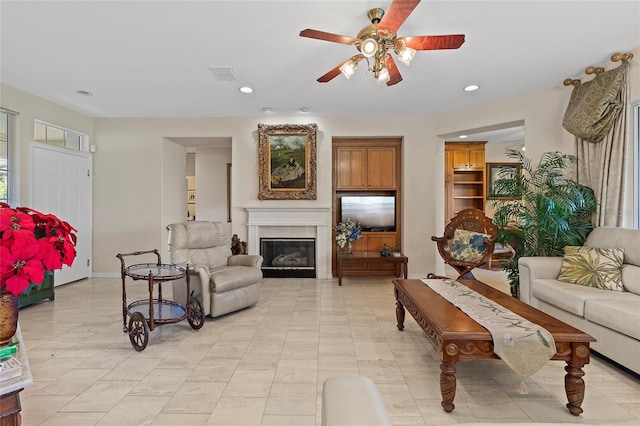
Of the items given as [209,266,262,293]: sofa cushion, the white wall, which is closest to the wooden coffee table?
[209,266,262,293]: sofa cushion

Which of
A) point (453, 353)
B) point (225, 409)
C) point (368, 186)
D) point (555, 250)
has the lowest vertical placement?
point (225, 409)

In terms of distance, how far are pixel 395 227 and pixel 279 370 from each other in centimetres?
385

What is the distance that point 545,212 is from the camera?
3518mm

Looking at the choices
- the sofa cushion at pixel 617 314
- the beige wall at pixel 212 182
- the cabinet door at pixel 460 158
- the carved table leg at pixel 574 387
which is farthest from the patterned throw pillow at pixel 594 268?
the beige wall at pixel 212 182

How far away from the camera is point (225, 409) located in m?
1.92

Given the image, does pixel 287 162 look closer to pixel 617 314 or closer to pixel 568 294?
pixel 568 294

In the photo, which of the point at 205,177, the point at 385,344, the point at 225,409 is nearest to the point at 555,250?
the point at 385,344

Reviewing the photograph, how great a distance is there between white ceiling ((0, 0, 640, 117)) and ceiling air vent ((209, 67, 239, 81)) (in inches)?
2.9

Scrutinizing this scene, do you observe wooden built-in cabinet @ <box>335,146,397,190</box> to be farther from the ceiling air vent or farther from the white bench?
the white bench

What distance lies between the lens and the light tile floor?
73.7 inches

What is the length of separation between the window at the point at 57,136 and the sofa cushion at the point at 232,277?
3399mm

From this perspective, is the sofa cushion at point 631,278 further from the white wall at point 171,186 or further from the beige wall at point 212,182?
the beige wall at point 212,182

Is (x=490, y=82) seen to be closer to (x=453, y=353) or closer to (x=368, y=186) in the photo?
(x=368, y=186)

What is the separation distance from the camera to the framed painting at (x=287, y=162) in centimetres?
545
